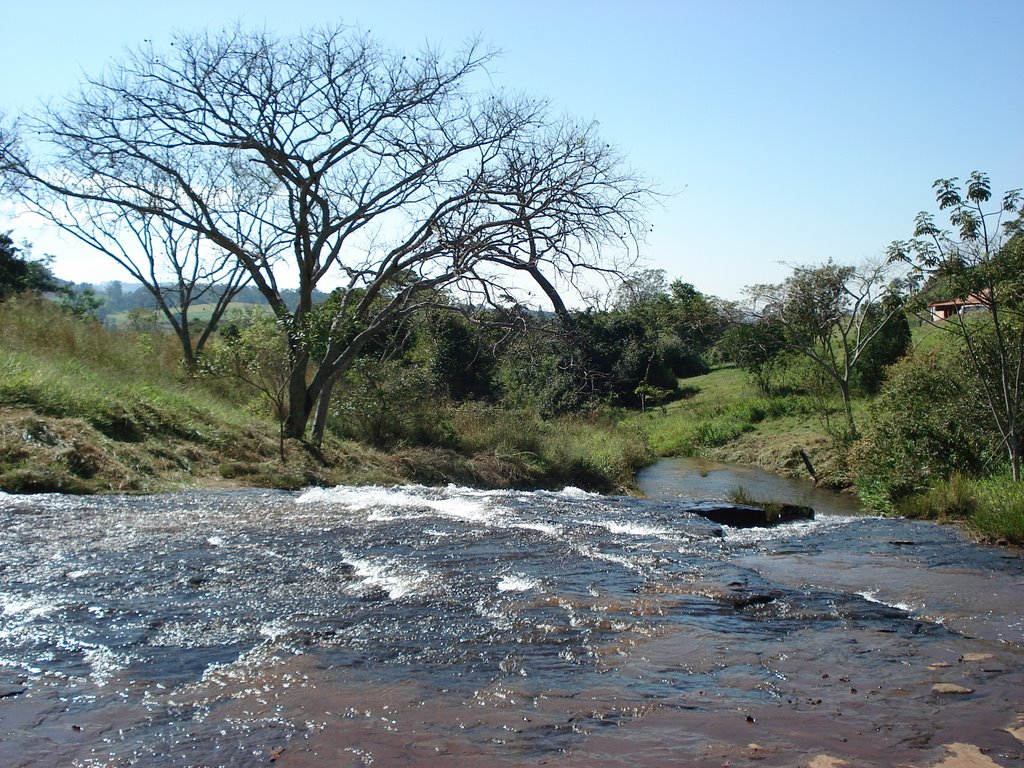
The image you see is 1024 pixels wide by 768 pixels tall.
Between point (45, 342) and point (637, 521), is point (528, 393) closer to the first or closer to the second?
point (45, 342)

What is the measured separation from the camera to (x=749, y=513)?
12.2m

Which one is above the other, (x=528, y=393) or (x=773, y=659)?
(x=528, y=393)

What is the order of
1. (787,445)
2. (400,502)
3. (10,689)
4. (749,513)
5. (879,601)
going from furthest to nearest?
1. (787,445)
2. (749,513)
3. (400,502)
4. (879,601)
5. (10,689)

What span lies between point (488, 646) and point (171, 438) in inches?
432

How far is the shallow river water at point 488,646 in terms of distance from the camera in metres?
4.54

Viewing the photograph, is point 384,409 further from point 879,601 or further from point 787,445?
point 879,601

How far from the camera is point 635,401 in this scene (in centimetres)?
3897

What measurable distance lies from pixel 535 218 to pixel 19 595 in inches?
476

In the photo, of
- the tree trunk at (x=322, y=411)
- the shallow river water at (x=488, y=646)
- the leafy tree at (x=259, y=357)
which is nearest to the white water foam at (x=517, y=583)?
the shallow river water at (x=488, y=646)

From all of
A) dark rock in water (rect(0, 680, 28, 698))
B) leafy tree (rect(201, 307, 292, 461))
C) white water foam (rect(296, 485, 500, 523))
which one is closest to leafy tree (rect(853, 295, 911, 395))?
leafy tree (rect(201, 307, 292, 461))

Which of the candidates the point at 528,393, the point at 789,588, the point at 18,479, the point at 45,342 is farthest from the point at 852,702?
the point at 528,393

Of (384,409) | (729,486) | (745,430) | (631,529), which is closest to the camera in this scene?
(631,529)

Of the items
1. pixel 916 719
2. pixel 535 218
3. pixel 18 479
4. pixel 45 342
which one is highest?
pixel 535 218

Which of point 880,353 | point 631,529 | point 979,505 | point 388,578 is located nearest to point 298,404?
point 631,529
